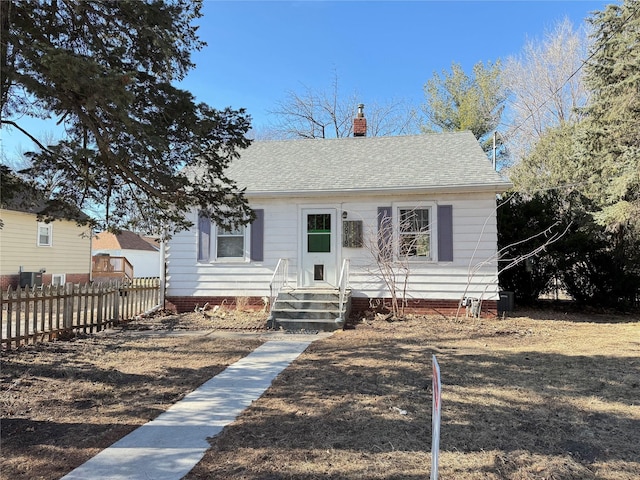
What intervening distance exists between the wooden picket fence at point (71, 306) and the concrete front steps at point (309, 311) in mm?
3646

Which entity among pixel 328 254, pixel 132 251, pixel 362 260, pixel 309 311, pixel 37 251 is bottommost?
pixel 309 311

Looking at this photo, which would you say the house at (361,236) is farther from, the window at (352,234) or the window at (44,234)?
the window at (44,234)

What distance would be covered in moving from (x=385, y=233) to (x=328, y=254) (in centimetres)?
158

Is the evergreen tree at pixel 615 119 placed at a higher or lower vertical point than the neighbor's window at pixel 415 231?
higher

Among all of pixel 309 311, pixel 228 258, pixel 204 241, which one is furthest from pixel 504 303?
pixel 204 241

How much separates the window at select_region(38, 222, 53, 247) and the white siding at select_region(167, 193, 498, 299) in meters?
11.9

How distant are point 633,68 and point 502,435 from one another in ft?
32.4

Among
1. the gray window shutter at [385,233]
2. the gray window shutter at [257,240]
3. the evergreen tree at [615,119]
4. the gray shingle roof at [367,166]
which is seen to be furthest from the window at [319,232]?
the evergreen tree at [615,119]

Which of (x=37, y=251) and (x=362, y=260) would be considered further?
(x=37, y=251)

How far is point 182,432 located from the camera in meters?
3.78

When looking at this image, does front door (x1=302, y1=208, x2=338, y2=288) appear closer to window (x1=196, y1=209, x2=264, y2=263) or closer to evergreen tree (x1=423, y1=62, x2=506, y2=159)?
window (x1=196, y1=209, x2=264, y2=263)

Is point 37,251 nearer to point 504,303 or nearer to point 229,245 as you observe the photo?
point 229,245

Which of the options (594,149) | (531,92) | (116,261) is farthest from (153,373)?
(116,261)

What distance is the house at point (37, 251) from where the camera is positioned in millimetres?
17375
